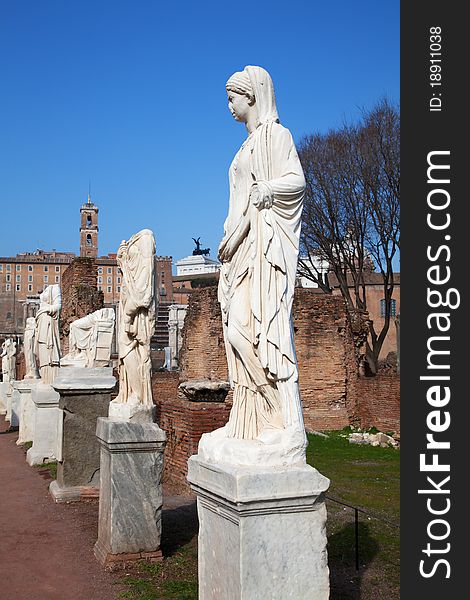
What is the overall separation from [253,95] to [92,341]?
6.66 metres

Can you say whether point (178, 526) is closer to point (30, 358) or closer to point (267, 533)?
point (267, 533)

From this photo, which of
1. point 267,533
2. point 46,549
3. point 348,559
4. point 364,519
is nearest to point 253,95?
point 267,533

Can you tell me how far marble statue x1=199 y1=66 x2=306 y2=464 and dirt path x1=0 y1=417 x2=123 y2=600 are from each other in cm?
257

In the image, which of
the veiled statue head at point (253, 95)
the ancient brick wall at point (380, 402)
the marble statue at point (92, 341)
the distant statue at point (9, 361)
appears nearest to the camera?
the veiled statue head at point (253, 95)

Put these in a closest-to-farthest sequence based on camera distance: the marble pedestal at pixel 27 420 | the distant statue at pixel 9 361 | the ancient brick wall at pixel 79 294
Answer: the marble pedestal at pixel 27 420 < the ancient brick wall at pixel 79 294 < the distant statue at pixel 9 361

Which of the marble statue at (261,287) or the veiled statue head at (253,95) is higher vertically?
the veiled statue head at (253,95)

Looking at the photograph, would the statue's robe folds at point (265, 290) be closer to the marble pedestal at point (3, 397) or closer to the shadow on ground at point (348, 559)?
the shadow on ground at point (348, 559)

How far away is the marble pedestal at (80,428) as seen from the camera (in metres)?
8.51

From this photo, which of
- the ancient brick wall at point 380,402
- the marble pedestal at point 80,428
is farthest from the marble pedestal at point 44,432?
the ancient brick wall at point 380,402

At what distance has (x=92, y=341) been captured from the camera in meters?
9.78

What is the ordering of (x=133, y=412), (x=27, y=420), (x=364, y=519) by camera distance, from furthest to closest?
1. (x=27, y=420)
2. (x=364, y=519)
3. (x=133, y=412)

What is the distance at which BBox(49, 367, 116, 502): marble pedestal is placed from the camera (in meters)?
8.51

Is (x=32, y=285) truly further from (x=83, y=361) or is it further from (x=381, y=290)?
(x=83, y=361)

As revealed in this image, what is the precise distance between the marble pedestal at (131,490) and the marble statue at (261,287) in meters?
2.48
